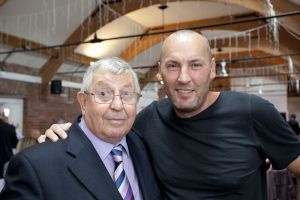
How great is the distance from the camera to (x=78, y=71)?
11.9 meters

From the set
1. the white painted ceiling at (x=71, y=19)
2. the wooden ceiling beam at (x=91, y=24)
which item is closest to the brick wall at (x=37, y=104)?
the wooden ceiling beam at (x=91, y=24)

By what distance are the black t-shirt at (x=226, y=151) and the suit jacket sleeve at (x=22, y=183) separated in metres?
0.65

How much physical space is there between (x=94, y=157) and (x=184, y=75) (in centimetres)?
53

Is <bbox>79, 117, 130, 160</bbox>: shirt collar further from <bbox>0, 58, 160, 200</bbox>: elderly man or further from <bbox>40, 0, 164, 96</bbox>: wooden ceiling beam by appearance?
<bbox>40, 0, 164, 96</bbox>: wooden ceiling beam

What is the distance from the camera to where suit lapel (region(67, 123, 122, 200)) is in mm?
1386

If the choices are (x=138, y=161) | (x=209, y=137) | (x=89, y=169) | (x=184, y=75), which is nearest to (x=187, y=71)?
(x=184, y=75)

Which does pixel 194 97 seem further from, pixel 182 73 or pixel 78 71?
pixel 78 71

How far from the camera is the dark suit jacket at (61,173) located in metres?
1.28

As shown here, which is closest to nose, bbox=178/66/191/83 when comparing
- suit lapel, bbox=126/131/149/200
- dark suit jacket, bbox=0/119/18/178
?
suit lapel, bbox=126/131/149/200

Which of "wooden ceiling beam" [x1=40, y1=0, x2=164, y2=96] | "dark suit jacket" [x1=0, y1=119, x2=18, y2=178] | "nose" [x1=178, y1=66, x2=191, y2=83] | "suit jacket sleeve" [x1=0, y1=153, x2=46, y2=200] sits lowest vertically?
"dark suit jacket" [x1=0, y1=119, x2=18, y2=178]

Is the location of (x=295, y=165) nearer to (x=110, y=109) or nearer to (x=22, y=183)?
(x=110, y=109)

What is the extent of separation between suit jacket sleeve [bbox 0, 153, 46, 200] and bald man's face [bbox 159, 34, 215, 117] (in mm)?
714

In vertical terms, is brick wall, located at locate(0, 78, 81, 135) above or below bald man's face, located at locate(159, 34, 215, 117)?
below

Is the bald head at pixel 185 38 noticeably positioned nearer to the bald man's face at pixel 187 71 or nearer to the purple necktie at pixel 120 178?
the bald man's face at pixel 187 71
